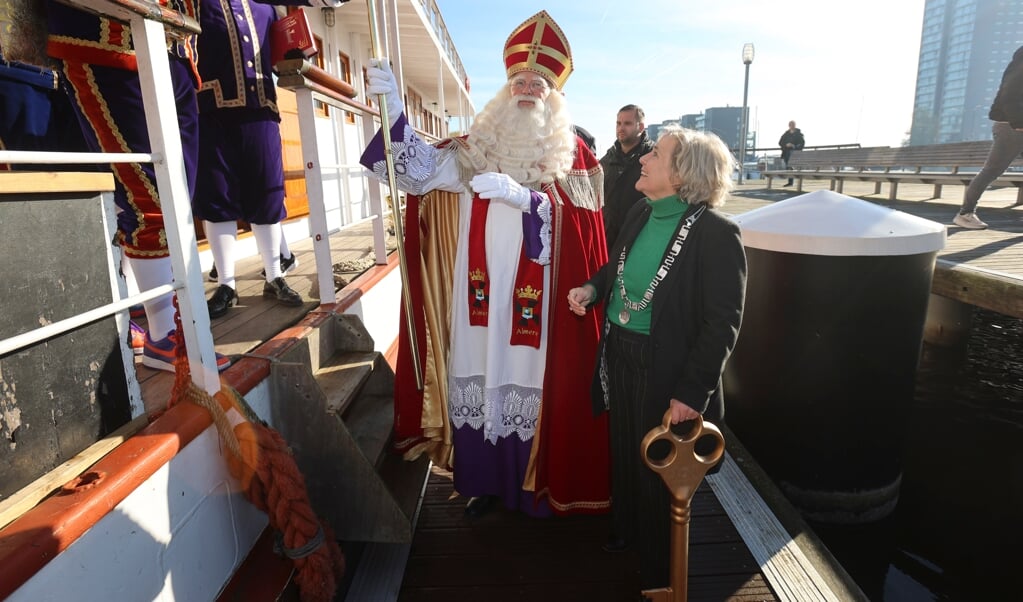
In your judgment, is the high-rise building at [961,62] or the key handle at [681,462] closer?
the key handle at [681,462]

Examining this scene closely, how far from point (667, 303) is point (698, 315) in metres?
0.11

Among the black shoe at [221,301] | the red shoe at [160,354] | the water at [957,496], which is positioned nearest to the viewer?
the red shoe at [160,354]

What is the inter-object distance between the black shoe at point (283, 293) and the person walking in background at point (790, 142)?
16.9 metres

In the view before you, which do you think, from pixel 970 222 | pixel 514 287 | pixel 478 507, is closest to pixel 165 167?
pixel 514 287

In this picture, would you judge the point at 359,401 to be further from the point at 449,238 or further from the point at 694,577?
the point at 694,577

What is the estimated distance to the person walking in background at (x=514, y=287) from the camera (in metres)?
2.34

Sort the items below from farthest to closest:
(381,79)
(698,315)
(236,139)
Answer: (236,139) < (381,79) < (698,315)

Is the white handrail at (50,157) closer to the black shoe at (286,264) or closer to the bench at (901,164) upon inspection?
the black shoe at (286,264)

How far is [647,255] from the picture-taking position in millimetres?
1966

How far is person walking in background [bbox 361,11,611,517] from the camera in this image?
2.34m

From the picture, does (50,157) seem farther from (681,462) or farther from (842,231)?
(842,231)

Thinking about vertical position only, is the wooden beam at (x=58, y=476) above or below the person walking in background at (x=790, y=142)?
below

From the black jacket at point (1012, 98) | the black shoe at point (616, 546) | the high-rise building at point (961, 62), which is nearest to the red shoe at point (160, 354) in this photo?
the black shoe at point (616, 546)

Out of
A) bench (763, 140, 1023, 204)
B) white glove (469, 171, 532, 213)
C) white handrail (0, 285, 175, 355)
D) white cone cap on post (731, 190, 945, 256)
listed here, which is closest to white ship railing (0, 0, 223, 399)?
white handrail (0, 285, 175, 355)
